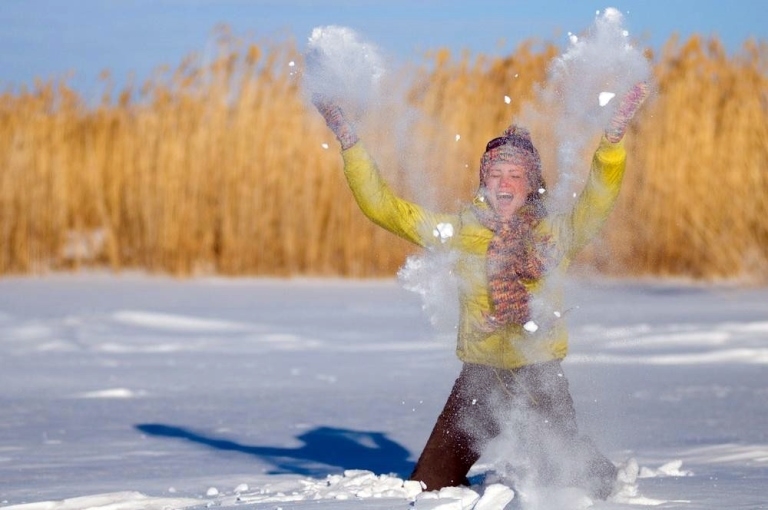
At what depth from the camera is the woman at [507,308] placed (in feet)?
8.31

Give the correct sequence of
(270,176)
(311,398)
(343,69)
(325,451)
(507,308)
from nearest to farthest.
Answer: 1. (507,308)
2. (343,69)
3. (325,451)
4. (311,398)
5. (270,176)

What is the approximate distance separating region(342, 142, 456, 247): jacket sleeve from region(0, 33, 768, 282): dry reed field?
18.7 feet

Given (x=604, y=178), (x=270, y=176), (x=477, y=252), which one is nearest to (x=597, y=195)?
Result: (x=604, y=178)

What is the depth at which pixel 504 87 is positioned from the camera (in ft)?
29.5

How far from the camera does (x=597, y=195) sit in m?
2.44

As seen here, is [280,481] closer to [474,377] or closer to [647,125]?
[474,377]

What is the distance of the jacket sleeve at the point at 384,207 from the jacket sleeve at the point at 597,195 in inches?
10.6

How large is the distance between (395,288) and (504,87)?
1657mm

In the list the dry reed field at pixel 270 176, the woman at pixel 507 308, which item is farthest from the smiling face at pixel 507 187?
the dry reed field at pixel 270 176

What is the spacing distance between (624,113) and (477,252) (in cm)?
43

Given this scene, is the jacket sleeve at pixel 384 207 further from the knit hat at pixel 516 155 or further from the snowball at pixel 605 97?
the snowball at pixel 605 97

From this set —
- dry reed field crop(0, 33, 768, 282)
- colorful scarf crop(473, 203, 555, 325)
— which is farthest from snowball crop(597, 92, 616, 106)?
dry reed field crop(0, 33, 768, 282)

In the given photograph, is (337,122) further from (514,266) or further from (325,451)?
(325,451)

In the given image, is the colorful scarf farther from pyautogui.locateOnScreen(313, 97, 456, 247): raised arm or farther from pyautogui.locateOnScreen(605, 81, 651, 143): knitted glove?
pyautogui.locateOnScreen(605, 81, 651, 143): knitted glove
